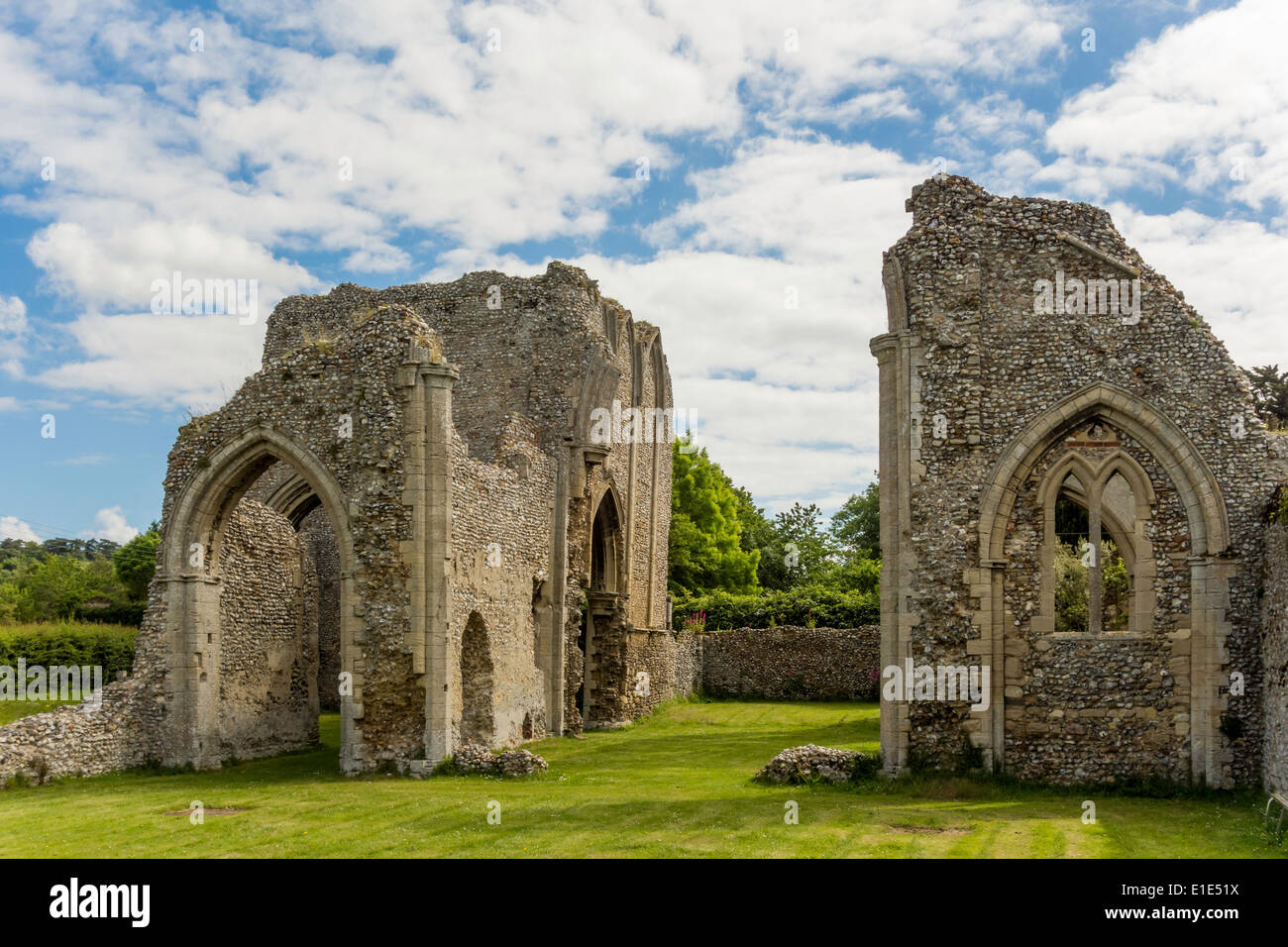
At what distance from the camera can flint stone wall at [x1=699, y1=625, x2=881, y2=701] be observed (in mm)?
36094

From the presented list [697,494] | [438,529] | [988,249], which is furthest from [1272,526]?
[697,494]

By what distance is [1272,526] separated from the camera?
1492 cm

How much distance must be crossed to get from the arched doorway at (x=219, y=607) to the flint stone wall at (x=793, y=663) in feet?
63.6

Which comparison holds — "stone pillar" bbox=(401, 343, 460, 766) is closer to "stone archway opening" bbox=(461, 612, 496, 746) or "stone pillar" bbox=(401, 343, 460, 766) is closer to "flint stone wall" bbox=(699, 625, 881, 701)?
"stone archway opening" bbox=(461, 612, 496, 746)

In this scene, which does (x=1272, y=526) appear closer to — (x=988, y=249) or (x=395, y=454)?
(x=988, y=249)

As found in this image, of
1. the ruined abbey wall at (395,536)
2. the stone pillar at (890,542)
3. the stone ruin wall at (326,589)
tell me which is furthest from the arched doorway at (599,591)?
the stone pillar at (890,542)

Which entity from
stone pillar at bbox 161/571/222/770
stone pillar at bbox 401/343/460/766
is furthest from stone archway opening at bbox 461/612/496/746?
stone pillar at bbox 161/571/222/770

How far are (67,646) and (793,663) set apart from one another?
21.2 meters

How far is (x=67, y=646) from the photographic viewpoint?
80.5 feet

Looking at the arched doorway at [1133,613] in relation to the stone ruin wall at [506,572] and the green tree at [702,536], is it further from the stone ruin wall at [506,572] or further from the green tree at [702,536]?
the green tree at [702,536]

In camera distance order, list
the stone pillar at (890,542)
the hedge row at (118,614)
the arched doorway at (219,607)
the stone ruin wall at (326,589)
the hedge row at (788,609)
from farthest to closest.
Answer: the hedge row at (788,609)
the hedge row at (118,614)
the stone ruin wall at (326,589)
the arched doorway at (219,607)
the stone pillar at (890,542)

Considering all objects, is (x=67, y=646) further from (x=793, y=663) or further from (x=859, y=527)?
(x=859, y=527)

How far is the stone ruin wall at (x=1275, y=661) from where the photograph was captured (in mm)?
14133
